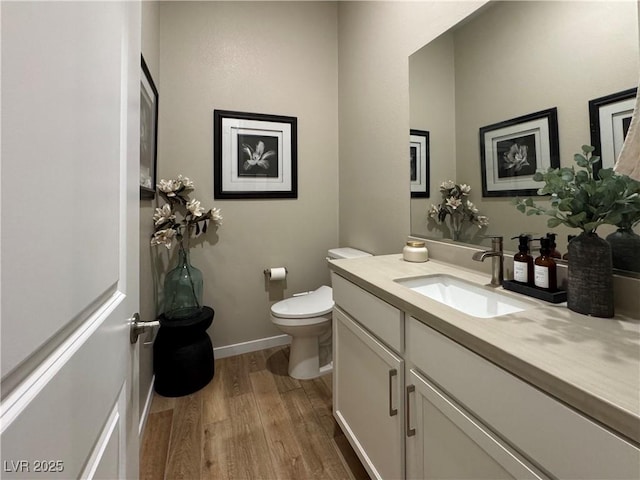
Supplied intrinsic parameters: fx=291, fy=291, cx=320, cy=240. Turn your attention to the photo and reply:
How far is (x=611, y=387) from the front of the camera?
1.61ft

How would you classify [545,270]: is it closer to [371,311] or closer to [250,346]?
[371,311]

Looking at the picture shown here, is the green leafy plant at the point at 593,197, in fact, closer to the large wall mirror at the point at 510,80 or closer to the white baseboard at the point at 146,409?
the large wall mirror at the point at 510,80

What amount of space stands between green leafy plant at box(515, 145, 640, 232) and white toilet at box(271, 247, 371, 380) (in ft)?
4.45

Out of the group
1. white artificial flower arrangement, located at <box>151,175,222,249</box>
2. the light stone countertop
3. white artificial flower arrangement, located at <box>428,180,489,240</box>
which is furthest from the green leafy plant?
white artificial flower arrangement, located at <box>151,175,222,249</box>

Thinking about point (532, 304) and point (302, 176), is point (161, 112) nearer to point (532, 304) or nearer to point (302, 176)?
point (302, 176)

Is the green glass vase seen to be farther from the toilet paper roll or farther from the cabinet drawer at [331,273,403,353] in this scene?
the cabinet drawer at [331,273,403,353]

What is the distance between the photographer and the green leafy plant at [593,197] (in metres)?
0.76

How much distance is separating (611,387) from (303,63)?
2.67 metres

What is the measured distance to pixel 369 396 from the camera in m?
1.16

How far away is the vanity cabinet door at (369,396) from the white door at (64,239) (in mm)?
775

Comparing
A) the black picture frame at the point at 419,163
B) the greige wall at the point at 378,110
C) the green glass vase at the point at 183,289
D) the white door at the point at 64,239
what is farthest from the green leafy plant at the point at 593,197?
the green glass vase at the point at 183,289

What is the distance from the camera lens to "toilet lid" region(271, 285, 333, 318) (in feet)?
6.11

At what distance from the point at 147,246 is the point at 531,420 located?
1.86 metres

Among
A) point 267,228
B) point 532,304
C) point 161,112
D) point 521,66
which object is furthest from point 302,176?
point 532,304
